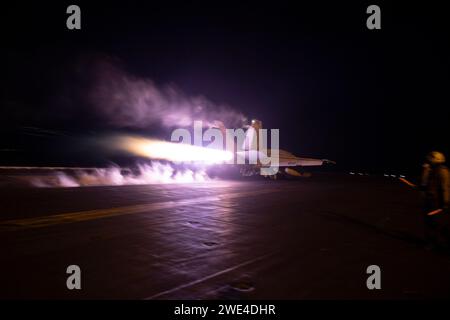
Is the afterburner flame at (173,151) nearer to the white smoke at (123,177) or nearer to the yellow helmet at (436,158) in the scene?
the white smoke at (123,177)

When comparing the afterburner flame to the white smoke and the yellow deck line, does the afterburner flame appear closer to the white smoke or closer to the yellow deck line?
the white smoke

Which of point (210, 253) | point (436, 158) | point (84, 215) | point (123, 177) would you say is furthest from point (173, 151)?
point (436, 158)

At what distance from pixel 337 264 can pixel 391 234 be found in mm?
4235

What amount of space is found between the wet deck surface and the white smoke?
10.3 metres

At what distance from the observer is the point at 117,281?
5.30 meters

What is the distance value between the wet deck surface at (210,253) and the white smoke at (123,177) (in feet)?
33.8

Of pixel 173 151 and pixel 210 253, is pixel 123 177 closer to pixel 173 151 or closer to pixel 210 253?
pixel 173 151

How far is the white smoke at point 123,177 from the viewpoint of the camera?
23102mm

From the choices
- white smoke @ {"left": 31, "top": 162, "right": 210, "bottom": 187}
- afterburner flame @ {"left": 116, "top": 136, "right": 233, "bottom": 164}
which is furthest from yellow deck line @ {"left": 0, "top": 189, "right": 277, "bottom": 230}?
afterburner flame @ {"left": 116, "top": 136, "right": 233, "bottom": 164}

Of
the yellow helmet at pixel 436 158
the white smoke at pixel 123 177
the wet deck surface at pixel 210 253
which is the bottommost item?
the wet deck surface at pixel 210 253

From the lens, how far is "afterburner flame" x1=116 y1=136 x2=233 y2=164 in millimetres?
28969

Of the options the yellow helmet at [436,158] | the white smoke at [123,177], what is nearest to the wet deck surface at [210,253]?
the yellow helmet at [436,158]

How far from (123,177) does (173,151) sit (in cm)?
513
